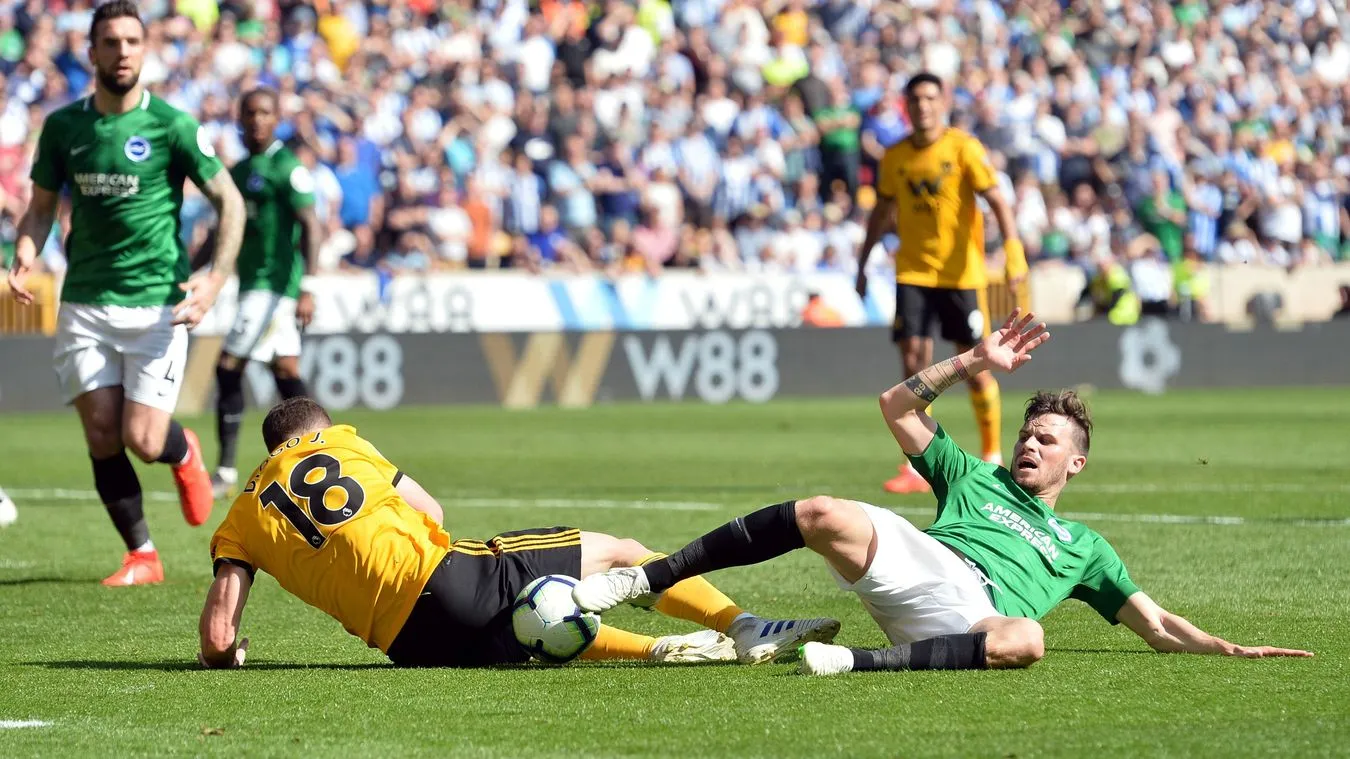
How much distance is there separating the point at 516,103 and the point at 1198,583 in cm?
1769

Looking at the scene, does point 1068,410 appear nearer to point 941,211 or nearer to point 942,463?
point 942,463

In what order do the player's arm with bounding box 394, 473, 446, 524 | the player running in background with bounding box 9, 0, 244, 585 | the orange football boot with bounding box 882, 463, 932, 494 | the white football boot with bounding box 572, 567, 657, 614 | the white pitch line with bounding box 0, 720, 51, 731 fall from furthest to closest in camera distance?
1. the orange football boot with bounding box 882, 463, 932, 494
2. the player running in background with bounding box 9, 0, 244, 585
3. the player's arm with bounding box 394, 473, 446, 524
4. the white football boot with bounding box 572, 567, 657, 614
5. the white pitch line with bounding box 0, 720, 51, 731

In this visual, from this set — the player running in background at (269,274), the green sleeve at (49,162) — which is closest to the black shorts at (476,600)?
the green sleeve at (49,162)

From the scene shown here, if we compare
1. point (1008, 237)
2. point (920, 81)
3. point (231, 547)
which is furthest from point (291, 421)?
point (1008, 237)

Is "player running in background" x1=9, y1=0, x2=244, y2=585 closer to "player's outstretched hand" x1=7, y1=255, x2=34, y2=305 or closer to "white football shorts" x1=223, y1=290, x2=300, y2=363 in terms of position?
"player's outstretched hand" x1=7, y1=255, x2=34, y2=305

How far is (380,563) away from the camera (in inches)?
235

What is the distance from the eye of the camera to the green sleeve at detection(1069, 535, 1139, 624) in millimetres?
6270

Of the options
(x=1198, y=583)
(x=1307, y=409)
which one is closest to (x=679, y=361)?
(x=1307, y=409)

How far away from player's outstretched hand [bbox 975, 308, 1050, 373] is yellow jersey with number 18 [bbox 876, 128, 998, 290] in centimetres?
682

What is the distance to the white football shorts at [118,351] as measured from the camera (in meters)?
8.48

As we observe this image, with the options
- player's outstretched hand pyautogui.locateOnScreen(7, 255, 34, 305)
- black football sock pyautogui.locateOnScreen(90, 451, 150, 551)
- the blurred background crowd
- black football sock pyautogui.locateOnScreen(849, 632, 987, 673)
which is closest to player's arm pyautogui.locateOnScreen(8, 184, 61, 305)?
player's outstretched hand pyautogui.locateOnScreen(7, 255, 34, 305)

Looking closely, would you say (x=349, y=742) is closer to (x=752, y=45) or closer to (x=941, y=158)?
(x=941, y=158)

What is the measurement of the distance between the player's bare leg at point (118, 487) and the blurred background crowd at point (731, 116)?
492 inches

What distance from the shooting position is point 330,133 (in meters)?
22.7
